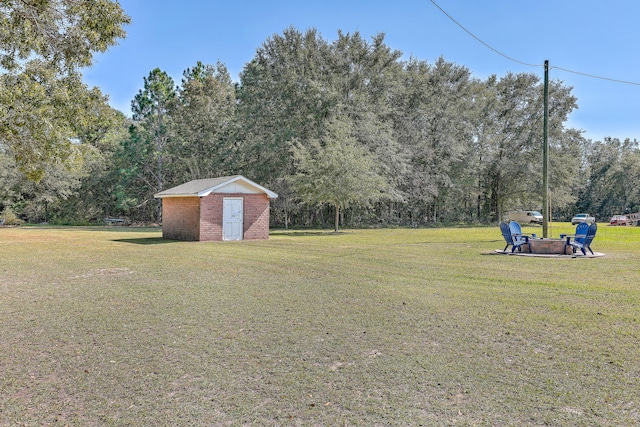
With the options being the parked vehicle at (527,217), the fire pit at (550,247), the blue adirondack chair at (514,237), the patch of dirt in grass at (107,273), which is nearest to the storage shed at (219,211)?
the patch of dirt in grass at (107,273)

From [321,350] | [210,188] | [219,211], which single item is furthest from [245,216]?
[321,350]

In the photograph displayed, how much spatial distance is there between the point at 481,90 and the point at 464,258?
30.7 m

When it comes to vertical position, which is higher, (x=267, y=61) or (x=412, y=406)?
(x=267, y=61)

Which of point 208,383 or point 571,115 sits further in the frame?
point 571,115

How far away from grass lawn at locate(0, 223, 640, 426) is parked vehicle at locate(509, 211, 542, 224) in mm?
32669

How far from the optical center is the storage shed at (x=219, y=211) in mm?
18469

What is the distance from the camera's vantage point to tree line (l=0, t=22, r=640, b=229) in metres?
30.0

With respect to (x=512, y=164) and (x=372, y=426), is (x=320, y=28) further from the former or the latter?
(x=372, y=426)

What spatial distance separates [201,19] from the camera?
15102 millimetres

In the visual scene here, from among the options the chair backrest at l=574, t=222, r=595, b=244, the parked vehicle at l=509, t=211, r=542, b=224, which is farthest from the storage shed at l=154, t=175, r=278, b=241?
the parked vehicle at l=509, t=211, r=542, b=224

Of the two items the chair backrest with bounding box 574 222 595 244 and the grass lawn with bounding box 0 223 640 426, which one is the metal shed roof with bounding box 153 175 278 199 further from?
the chair backrest with bounding box 574 222 595 244

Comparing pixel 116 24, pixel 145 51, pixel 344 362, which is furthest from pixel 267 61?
pixel 344 362

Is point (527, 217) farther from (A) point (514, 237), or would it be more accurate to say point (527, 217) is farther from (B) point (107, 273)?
(B) point (107, 273)

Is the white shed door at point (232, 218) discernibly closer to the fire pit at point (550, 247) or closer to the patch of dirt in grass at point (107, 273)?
the patch of dirt in grass at point (107, 273)
